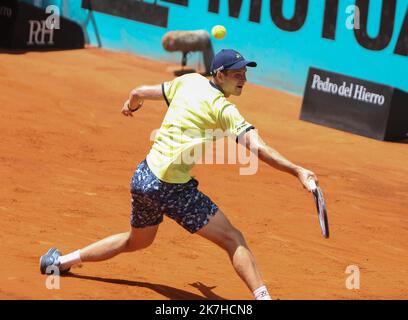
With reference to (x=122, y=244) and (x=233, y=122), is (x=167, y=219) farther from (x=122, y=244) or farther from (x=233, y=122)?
(x=233, y=122)

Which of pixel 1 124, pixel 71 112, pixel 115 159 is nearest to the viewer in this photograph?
pixel 115 159

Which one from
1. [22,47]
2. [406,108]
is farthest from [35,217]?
[22,47]

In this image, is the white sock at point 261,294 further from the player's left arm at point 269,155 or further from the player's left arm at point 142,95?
the player's left arm at point 142,95

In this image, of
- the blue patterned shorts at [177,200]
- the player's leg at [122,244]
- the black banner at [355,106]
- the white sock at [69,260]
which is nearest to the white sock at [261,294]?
the blue patterned shorts at [177,200]

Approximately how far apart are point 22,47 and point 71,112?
5.41 meters

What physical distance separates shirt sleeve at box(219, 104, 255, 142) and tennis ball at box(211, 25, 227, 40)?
11691 millimetres

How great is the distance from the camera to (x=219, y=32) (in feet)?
57.6

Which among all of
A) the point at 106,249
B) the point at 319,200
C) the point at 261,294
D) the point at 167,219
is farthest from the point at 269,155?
the point at 167,219

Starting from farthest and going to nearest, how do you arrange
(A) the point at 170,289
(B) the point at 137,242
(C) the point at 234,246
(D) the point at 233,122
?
1. (A) the point at 170,289
2. (B) the point at 137,242
3. (C) the point at 234,246
4. (D) the point at 233,122

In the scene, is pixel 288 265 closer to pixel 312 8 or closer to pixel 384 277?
pixel 384 277

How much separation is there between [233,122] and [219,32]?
38.8 feet

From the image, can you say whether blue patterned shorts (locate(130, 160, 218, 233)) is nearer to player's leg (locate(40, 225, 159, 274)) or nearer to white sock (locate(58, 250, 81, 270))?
player's leg (locate(40, 225, 159, 274))

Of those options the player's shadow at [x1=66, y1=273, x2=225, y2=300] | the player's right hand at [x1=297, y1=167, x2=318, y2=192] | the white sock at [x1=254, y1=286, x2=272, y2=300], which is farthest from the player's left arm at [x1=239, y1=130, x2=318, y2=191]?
the player's shadow at [x1=66, y1=273, x2=225, y2=300]

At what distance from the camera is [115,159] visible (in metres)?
11.3
